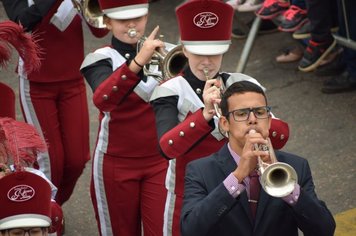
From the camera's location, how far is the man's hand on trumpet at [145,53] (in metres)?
6.53

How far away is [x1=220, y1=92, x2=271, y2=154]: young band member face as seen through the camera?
520 cm

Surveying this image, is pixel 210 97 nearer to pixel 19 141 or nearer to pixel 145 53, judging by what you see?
pixel 145 53

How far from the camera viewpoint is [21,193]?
5.71 metres

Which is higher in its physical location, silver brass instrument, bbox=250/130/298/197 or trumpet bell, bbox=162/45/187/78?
silver brass instrument, bbox=250/130/298/197

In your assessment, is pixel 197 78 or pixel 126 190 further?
pixel 126 190

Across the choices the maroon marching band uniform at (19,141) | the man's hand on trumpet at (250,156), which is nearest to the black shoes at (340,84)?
the maroon marching band uniform at (19,141)

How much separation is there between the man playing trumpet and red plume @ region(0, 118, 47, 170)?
123 centimetres

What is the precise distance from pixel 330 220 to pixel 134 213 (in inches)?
85.5

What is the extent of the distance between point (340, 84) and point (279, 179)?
185 inches

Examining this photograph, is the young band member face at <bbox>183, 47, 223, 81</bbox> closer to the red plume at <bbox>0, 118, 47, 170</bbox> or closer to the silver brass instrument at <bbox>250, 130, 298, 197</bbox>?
the red plume at <bbox>0, 118, 47, 170</bbox>

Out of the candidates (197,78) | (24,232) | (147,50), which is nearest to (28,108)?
(147,50)

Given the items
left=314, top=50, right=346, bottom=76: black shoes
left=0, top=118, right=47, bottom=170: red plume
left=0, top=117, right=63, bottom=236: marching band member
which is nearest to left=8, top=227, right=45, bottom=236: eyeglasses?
left=0, top=117, right=63, bottom=236: marching band member

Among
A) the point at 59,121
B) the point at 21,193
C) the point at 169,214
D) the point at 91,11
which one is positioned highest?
the point at 21,193

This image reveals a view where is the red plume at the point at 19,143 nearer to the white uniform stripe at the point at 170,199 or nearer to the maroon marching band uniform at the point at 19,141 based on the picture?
the maroon marching band uniform at the point at 19,141
